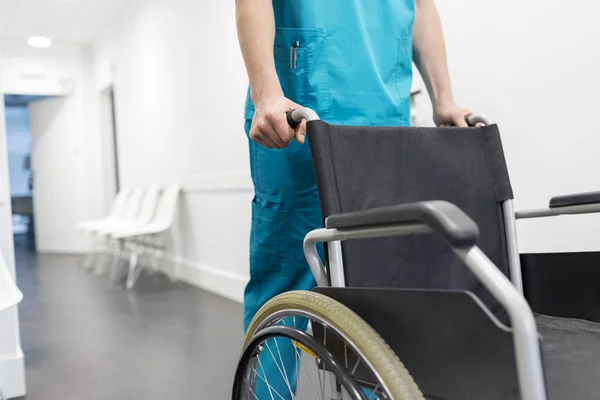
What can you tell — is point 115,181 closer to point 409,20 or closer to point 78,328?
point 78,328

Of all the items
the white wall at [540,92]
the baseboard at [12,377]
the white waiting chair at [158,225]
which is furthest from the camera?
the white waiting chair at [158,225]

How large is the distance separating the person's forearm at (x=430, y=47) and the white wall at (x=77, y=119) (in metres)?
6.75

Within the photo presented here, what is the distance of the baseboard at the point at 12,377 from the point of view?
2078 millimetres

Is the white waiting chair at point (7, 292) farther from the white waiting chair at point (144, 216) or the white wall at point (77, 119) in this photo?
the white wall at point (77, 119)

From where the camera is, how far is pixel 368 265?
0.98m

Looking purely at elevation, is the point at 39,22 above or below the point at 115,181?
above

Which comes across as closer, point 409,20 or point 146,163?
point 409,20

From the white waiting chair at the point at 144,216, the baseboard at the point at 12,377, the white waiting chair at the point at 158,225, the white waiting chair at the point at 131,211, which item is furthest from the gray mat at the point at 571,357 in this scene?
the white waiting chair at the point at 131,211

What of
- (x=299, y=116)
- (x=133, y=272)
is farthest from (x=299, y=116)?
(x=133, y=272)

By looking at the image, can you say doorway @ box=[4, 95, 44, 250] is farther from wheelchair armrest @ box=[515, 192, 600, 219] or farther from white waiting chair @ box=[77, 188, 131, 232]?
wheelchair armrest @ box=[515, 192, 600, 219]

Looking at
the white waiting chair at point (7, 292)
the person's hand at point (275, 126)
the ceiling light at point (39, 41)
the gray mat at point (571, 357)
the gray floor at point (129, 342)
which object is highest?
the ceiling light at point (39, 41)

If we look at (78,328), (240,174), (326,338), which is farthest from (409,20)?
(78,328)

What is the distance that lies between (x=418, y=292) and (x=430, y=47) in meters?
0.86

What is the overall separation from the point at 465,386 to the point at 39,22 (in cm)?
694
